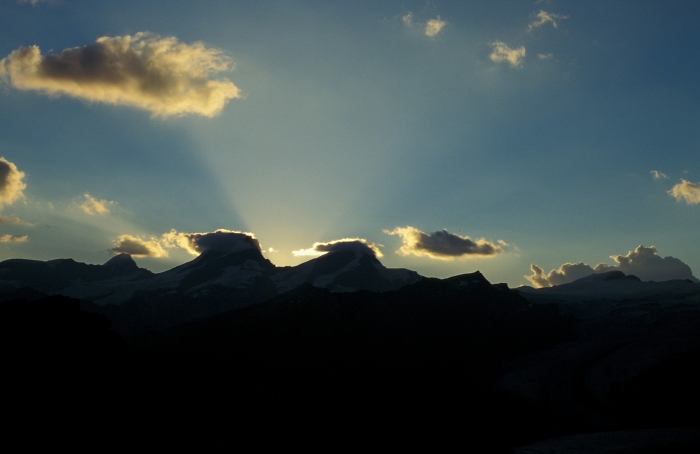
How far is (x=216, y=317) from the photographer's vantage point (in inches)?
5778

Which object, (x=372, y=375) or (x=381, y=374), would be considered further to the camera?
(x=381, y=374)

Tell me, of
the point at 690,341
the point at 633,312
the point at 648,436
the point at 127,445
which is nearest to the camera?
the point at 127,445

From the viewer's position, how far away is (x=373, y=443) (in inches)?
2891

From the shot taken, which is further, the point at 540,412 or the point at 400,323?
the point at 400,323

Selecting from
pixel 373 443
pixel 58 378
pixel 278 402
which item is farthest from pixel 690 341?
pixel 58 378

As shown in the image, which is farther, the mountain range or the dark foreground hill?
the mountain range

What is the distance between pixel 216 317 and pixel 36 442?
116 metres

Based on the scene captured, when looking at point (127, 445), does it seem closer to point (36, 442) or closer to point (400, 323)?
point (36, 442)

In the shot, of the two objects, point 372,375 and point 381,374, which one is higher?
point 372,375

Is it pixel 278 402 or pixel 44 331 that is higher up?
pixel 44 331

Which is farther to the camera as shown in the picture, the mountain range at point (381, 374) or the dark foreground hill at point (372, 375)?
the mountain range at point (381, 374)

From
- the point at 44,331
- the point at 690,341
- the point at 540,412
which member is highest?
the point at 44,331

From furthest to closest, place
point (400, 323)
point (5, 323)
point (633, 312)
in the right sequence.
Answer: point (633, 312) < point (400, 323) < point (5, 323)

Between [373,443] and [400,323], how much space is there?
6849 cm
